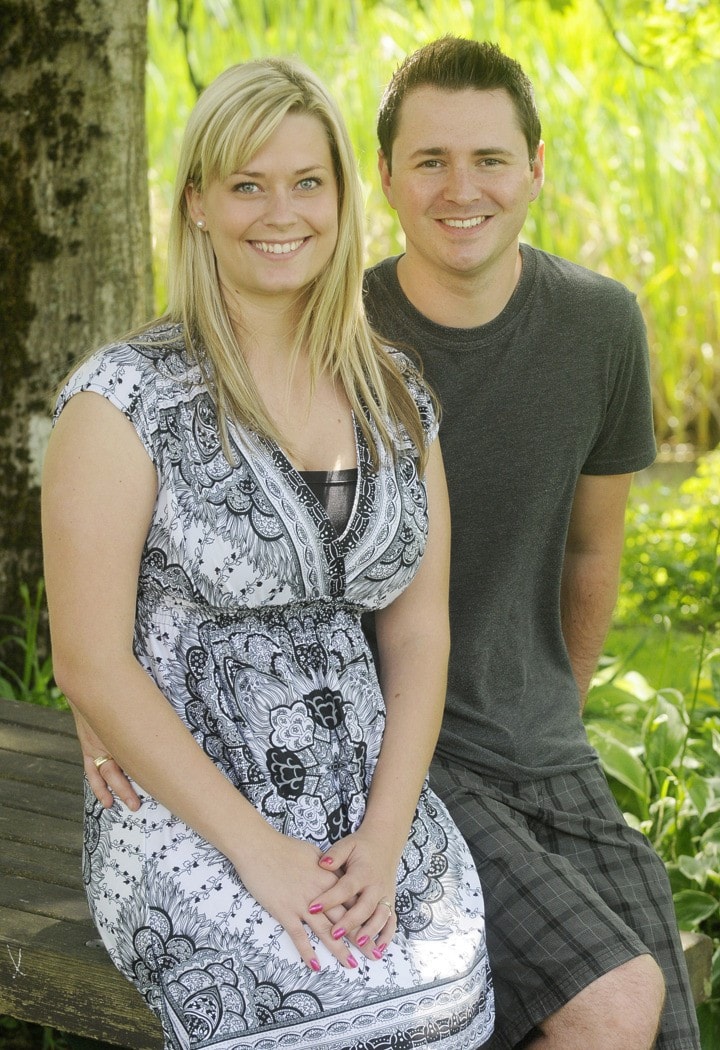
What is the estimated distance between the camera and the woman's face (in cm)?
209

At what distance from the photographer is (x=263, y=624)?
2076mm

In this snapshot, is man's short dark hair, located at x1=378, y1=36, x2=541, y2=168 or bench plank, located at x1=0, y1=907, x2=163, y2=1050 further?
man's short dark hair, located at x1=378, y1=36, x2=541, y2=168

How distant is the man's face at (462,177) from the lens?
249 cm

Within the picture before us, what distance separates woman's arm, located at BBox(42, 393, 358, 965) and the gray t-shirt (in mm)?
597

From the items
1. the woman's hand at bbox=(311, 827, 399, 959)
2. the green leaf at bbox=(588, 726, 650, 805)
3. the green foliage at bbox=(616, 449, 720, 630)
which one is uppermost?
the woman's hand at bbox=(311, 827, 399, 959)

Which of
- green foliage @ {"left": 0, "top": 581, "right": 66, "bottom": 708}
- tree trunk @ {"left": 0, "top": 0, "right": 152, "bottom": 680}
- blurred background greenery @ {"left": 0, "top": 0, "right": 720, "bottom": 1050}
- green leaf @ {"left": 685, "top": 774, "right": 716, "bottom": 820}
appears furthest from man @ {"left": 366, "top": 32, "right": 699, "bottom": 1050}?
blurred background greenery @ {"left": 0, "top": 0, "right": 720, "bottom": 1050}

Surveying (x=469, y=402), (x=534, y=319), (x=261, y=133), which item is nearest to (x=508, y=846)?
(x=469, y=402)

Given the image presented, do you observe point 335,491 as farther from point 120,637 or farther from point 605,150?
point 605,150

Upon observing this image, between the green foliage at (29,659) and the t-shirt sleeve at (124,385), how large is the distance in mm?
1637

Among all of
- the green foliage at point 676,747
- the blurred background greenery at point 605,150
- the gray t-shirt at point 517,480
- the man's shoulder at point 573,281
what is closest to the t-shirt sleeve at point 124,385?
the gray t-shirt at point 517,480

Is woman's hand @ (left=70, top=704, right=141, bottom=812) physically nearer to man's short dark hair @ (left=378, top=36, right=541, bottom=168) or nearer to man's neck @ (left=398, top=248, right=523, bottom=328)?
man's neck @ (left=398, top=248, right=523, bottom=328)

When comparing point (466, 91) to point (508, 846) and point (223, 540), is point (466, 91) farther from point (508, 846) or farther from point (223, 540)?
point (508, 846)

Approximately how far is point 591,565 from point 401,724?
31.5 inches

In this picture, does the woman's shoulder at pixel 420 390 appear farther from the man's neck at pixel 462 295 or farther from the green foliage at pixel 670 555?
the green foliage at pixel 670 555
